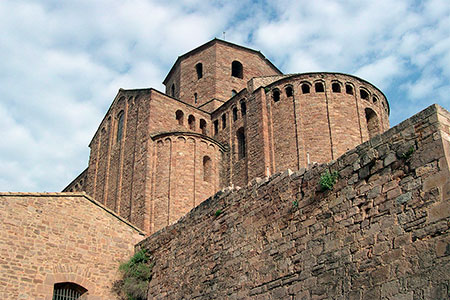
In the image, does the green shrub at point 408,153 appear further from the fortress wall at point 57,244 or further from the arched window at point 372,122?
the arched window at point 372,122

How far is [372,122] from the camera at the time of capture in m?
25.1

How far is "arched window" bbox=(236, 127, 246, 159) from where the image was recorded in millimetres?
25491

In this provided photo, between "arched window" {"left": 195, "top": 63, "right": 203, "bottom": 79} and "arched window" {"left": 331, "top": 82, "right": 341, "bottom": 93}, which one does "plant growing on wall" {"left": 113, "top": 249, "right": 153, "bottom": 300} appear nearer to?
"arched window" {"left": 331, "top": 82, "right": 341, "bottom": 93}

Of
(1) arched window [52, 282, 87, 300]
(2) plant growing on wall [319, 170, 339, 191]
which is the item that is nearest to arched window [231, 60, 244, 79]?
Answer: (1) arched window [52, 282, 87, 300]

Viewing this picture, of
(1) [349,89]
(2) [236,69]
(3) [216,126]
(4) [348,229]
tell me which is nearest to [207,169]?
(3) [216,126]

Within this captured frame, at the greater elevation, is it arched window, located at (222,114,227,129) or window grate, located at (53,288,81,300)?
arched window, located at (222,114,227,129)

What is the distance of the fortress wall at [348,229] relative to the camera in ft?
26.0

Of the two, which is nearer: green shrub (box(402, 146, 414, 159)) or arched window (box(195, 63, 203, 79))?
green shrub (box(402, 146, 414, 159))

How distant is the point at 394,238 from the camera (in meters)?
8.33

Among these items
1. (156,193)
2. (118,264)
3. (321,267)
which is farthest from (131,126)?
(321,267)

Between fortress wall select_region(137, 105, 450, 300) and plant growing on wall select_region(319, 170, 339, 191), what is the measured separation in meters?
0.10

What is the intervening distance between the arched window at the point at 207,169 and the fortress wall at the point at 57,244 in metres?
8.21

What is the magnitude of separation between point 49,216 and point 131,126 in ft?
39.4

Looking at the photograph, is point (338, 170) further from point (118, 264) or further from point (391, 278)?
point (118, 264)
